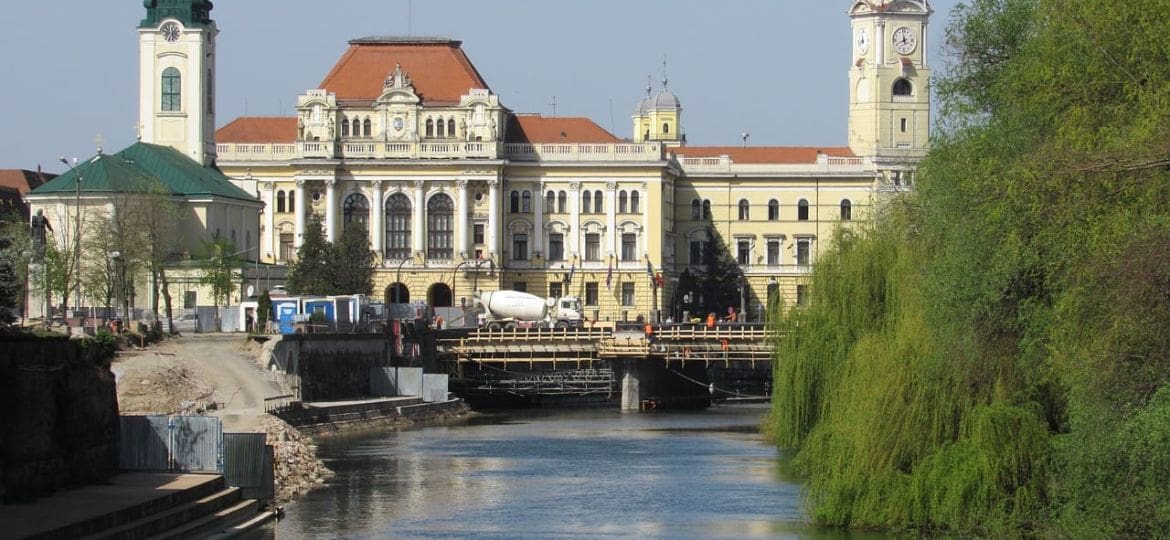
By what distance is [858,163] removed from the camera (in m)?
145

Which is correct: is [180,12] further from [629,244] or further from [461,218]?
[629,244]

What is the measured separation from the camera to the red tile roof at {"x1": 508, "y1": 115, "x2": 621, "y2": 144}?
456 ft

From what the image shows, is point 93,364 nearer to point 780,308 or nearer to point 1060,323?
point 1060,323

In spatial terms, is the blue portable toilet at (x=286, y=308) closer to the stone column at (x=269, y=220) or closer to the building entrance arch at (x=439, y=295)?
the building entrance arch at (x=439, y=295)

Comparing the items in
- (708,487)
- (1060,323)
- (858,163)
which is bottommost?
(708,487)

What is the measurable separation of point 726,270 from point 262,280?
37.1m

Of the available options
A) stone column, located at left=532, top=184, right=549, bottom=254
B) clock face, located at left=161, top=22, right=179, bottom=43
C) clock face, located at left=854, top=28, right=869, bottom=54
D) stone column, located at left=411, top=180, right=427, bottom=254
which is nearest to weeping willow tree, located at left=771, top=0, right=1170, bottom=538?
clock face, located at left=161, top=22, right=179, bottom=43

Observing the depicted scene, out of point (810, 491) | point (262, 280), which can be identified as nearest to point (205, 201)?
point (262, 280)

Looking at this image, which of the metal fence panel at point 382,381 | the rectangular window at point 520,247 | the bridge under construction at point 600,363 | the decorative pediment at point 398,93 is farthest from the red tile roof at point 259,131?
the metal fence panel at point 382,381

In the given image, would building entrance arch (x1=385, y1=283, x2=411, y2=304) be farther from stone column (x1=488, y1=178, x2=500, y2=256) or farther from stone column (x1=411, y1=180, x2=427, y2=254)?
stone column (x1=488, y1=178, x2=500, y2=256)

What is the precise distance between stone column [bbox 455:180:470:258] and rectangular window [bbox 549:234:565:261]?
5662mm

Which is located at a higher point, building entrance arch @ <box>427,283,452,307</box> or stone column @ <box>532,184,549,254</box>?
stone column @ <box>532,184,549,254</box>

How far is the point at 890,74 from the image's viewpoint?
146 m

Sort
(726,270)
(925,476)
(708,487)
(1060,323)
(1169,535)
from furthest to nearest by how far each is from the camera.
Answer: (726,270) < (708,487) < (925,476) < (1060,323) < (1169,535)
